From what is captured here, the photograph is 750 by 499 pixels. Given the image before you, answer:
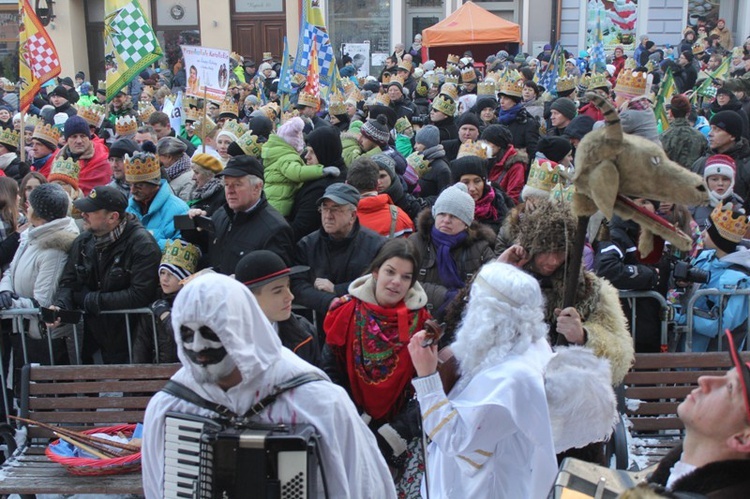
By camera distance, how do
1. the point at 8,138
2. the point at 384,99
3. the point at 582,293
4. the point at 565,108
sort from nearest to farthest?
the point at 582,293 < the point at 8,138 < the point at 565,108 < the point at 384,99

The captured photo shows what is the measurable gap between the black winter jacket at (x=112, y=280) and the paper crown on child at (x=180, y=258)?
0.18 meters

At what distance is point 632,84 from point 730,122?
1.15 m

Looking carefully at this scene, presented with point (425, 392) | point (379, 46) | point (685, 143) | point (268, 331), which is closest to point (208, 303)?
point (268, 331)

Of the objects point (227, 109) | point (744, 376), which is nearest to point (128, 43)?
point (227, 109)

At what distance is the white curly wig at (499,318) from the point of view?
3379 millimetres

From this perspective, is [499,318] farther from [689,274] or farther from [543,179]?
[543,179]

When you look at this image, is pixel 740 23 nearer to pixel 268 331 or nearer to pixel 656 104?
pixel 656 104

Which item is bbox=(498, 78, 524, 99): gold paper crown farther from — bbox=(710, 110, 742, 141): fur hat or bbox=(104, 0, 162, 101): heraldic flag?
bbox=(104, 0, 162, 101): heraldic flag

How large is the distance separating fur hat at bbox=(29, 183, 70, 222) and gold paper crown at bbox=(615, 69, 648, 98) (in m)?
5.97

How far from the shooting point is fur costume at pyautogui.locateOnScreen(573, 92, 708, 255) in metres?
2.84

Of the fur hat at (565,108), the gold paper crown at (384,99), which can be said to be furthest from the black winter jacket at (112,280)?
the gold paper crown at (384,99)

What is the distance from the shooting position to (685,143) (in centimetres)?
878

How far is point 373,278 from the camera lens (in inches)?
170

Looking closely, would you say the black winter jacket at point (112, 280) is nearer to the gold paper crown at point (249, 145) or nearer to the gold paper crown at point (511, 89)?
the gold paper crown at point (249, 145)
